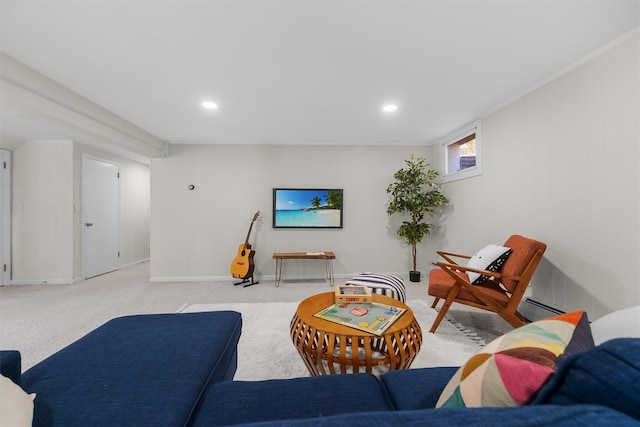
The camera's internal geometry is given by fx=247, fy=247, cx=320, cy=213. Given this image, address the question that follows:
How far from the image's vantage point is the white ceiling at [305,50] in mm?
1547

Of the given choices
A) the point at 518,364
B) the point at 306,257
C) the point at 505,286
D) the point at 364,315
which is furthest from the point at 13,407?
the point at 306,257

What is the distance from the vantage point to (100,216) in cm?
448

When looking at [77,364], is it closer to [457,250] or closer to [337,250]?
[337,250]

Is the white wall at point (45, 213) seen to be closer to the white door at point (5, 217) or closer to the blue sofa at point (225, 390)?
the white door at point (5, 217)

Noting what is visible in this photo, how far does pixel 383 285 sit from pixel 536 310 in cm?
155

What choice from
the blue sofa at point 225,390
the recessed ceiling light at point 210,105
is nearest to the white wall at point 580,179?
the blue sofa at point 225,390

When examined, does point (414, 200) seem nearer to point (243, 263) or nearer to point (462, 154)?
point (462, 154)

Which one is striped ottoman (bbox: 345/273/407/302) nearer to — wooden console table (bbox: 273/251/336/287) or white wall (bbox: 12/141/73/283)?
wooden console table (bbox: 273/251/336/287)

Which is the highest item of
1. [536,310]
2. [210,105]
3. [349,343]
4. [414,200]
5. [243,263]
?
[210,105]

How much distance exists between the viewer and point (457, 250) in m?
3.68

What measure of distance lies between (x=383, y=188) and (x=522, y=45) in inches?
106

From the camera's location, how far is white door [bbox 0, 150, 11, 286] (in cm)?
372

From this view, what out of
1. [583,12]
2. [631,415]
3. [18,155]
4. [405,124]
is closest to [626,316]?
[631,415]

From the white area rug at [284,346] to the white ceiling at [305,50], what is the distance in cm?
235
